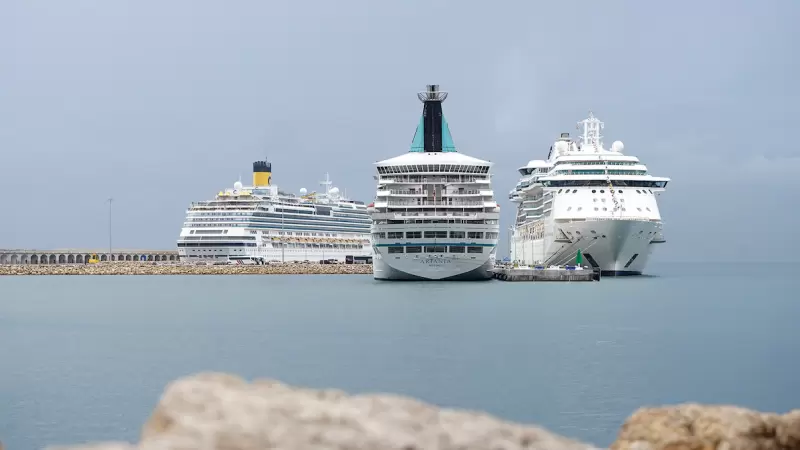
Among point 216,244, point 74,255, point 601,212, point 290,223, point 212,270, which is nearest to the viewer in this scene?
point 601,212

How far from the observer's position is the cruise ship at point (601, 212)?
7706 cm

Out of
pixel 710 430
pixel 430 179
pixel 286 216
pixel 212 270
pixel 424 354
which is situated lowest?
pixel 424 354

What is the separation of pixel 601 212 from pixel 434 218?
64.4 feet

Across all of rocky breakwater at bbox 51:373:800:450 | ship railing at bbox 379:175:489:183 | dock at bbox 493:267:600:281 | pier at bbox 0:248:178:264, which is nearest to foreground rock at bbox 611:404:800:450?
rocky breakwater at bbox 51:373:800:450

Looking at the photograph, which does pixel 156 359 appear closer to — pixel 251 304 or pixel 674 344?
pixel 674 344

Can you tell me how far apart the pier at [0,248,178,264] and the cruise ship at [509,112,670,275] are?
99.1m

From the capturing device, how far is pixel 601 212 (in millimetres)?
76688

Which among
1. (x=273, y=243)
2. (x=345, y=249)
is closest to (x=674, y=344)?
(x=273, y=243)

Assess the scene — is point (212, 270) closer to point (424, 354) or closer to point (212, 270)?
point (212, 270)

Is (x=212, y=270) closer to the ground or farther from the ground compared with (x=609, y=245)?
closer to the ground

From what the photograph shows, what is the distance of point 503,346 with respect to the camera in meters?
32.8

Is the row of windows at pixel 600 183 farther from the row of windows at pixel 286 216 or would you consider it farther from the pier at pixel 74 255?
the pier at pixel 74 255

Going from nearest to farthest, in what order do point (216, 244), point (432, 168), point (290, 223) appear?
point (432, 168) → point (216, 244) → point (290, 223)

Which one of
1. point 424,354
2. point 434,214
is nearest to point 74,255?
point 434,214
